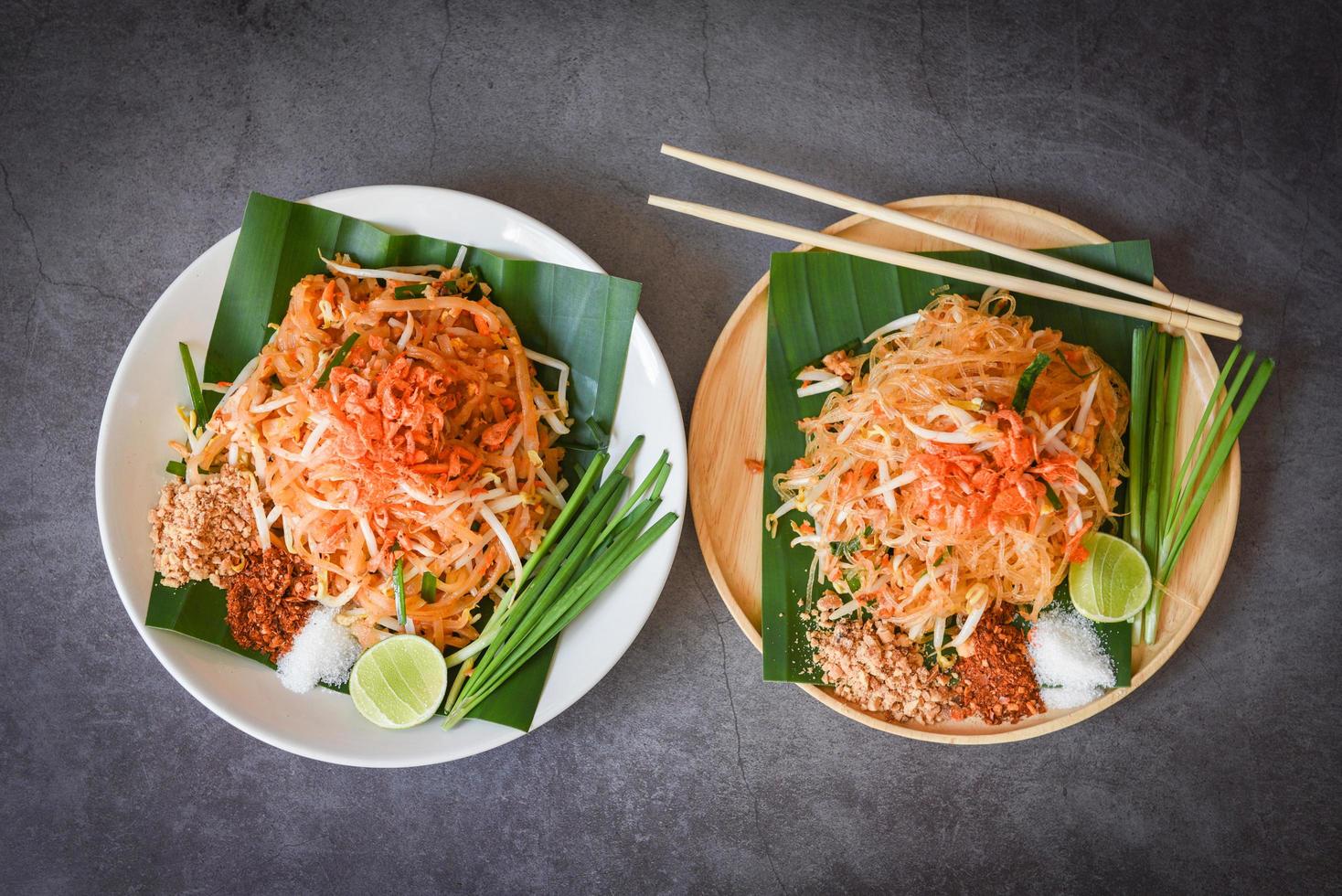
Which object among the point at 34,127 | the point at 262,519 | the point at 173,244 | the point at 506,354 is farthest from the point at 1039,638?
the point at 34,127

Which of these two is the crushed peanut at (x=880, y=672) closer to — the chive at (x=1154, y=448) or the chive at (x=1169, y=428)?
the chive at (x=1154, y=448)

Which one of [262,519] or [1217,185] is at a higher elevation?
[1217,185]

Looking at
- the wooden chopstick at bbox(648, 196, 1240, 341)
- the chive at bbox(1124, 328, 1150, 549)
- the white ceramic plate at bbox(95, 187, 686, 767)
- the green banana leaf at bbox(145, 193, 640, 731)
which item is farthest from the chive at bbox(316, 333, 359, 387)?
the chive at bbox(1124, 328, 1150, 549)

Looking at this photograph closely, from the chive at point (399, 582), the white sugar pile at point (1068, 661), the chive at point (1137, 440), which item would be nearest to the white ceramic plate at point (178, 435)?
the chive at point (399, 582)

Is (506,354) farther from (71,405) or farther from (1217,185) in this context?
(1217,185)

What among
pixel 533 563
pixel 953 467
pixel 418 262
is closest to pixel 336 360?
pixel 418 262

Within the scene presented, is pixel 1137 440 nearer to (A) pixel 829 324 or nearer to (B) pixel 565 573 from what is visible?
(A) pixel 829 324

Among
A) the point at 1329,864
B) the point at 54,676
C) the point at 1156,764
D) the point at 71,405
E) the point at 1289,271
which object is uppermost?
the point at 1289,271
